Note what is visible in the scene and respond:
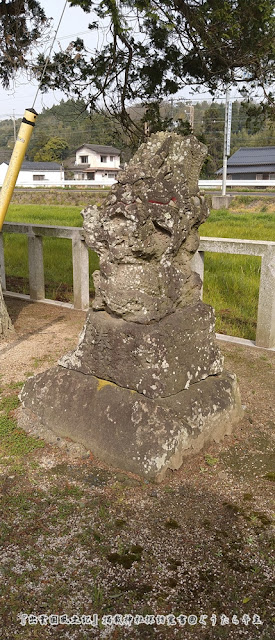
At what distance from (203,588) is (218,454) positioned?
111 cm

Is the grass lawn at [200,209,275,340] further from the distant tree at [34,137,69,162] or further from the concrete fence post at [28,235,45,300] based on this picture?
the distant tree at [34,137,69,162]

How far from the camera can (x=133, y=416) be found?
9.55 ft

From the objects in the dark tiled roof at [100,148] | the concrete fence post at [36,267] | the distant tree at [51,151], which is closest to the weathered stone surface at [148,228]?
the concrete fence post at [36,267]

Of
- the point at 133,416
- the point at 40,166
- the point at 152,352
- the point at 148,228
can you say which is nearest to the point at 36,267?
the point at 148,228

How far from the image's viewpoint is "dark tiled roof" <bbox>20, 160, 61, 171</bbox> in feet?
160

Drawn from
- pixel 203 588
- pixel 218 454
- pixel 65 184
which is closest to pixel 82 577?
pixel 203 588

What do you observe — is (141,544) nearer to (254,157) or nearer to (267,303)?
(267,303)

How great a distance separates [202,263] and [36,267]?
2378 mm

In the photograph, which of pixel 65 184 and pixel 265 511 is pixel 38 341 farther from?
pixel 65 184

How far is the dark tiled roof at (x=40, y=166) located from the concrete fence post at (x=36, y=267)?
143 ft

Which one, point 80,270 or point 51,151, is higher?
point 51,151

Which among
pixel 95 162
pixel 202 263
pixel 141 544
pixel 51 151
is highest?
pixel 51 151

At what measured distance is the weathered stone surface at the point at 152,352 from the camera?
3033 millimetres

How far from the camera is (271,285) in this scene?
4758mm
